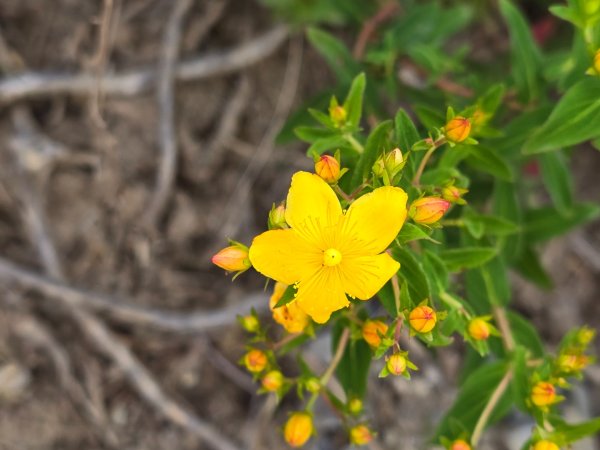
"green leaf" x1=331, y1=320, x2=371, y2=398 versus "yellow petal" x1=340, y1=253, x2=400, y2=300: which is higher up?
"yellow petal" x1=340, y1=253, x2=400, y2=300

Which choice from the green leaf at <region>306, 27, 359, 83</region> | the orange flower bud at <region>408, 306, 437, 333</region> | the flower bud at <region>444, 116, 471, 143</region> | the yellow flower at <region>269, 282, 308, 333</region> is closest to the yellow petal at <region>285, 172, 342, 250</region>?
the yellow flower at <region>269, 282, 308, 333</region>

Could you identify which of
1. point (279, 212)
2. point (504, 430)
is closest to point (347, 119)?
point (279, 212)

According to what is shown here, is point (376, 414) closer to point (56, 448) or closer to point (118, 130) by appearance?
point (56, 448)

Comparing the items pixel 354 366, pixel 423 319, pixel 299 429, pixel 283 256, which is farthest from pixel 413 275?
pixel 299 429

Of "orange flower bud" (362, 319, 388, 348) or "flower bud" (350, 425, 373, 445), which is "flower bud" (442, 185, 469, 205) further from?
"flower bud" (350, 425, 373, 445)

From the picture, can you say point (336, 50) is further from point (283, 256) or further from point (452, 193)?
point (283, 256)
